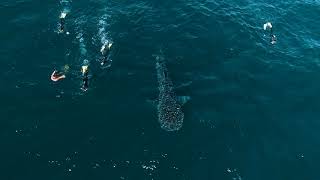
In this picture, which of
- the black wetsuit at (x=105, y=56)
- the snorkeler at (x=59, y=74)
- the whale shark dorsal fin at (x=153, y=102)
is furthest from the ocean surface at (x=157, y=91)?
the black wetsuit at (x=105, y=56)

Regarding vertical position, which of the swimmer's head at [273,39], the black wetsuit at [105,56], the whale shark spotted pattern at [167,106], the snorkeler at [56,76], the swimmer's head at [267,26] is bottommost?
the whale shark spotted pattern at [167,106]

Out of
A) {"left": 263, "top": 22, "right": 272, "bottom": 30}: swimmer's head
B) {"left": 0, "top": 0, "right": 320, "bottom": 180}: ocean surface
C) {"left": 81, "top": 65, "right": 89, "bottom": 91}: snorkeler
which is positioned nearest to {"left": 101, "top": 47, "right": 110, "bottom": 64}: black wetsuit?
{"left": 0, "top": 0, "right": 320, "bottom": 180}: ocean surface

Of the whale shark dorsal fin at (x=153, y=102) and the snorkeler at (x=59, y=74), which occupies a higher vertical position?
the snorkeler at (x=59, y=74)

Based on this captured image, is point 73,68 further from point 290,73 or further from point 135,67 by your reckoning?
point 290,73

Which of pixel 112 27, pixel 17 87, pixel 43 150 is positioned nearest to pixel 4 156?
pixel 43 150

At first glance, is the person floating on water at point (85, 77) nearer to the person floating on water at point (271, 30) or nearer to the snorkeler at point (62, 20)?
the snorkeler at point (62, 20)

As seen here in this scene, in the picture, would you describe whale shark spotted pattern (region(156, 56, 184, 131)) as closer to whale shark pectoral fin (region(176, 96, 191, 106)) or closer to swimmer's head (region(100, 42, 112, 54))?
whale shark pectoral fin (region(176, 96, 191, 106))
